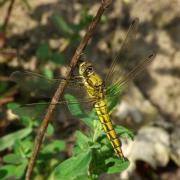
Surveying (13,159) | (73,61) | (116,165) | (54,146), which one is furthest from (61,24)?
(73,61)

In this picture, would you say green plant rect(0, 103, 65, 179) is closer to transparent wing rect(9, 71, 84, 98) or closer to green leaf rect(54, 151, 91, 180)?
transparent wing rect(9, 71, 84, 98)

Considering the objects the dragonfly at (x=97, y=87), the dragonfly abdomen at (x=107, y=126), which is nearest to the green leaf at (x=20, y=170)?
the dragonfly at (x=97, y=87)

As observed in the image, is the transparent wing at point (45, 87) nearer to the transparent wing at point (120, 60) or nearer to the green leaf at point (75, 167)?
the transparent wing at point (120, 60)

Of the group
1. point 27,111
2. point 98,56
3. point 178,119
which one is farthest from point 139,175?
point 27,111

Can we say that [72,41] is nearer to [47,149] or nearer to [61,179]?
[47,149]

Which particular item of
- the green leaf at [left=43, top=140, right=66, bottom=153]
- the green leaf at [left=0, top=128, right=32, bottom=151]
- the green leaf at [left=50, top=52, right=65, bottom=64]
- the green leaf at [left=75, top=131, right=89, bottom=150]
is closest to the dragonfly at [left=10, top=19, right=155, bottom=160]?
the green leaf at [left=75, top=131, right=89, bottom=150]

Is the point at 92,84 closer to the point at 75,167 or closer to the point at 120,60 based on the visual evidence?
the point at 120,60

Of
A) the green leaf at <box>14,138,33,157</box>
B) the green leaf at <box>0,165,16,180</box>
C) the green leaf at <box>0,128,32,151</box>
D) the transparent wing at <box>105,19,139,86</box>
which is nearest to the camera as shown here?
the transparent wing at <box>105,19,139,86</box>
